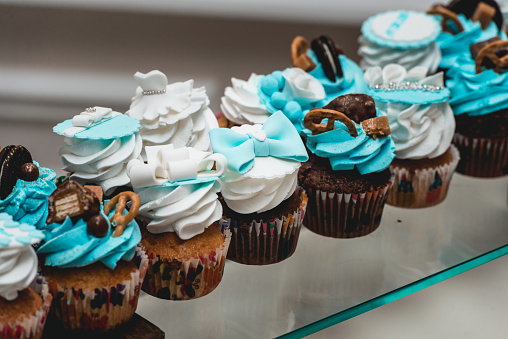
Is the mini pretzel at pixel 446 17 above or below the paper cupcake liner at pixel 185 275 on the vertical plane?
above

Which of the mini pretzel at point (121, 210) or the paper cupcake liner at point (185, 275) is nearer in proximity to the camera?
the mini pretzel at point (121, 210)

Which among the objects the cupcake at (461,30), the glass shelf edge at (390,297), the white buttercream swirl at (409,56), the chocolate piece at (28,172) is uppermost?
the cupcake at (461,30)

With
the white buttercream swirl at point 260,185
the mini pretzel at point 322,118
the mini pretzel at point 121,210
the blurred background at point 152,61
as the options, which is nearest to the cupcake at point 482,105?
the blurred background at point 152,61

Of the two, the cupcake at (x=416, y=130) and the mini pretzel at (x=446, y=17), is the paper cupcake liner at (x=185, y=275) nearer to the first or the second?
the cupcake at (x=416, y=130)

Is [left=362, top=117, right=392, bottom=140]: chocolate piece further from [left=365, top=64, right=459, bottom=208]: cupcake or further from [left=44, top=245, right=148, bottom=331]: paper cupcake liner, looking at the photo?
[left=44, top=245, right=148, bottom=331]: paper cupcake liner

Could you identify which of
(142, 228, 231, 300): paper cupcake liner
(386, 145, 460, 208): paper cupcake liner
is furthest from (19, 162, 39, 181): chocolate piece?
(386, 145, 460, 208): paper cupcake liner

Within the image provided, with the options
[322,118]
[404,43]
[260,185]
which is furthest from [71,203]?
[404,43]
